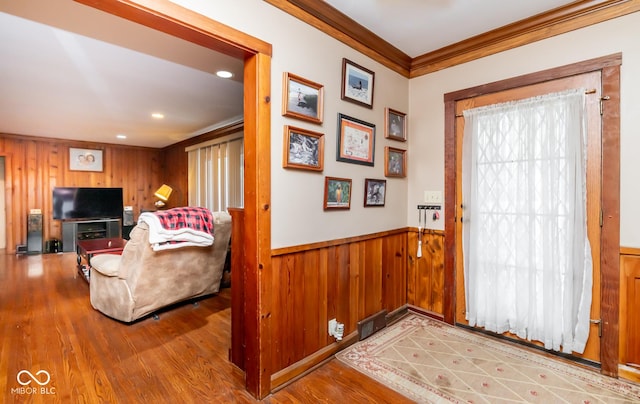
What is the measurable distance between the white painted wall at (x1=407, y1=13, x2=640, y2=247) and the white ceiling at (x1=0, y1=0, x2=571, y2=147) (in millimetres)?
267

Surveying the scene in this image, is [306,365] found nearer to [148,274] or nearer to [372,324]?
[372,324]

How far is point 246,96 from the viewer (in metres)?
1.78

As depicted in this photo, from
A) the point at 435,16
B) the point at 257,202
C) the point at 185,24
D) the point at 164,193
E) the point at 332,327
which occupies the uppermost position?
the point at 435,16

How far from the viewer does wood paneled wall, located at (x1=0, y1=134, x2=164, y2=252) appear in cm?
582

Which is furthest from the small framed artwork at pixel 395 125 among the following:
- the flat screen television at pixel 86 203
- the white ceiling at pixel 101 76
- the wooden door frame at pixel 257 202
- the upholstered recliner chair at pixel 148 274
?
the flat screen television at pixel 86 203

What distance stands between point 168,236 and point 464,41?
10.0 ft

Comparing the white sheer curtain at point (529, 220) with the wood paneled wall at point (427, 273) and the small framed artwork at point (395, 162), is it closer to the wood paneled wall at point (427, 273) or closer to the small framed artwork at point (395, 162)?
the wood paneled wall at point (427, 273)

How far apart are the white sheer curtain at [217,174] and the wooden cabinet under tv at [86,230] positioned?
6.78ft

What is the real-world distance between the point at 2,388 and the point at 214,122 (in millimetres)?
4084

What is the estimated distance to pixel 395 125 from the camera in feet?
9.04

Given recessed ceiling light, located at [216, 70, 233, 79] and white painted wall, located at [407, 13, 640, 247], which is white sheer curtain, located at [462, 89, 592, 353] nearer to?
white painted wall, located at [407, 13, 640, 247]

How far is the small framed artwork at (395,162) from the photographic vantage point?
105 inches

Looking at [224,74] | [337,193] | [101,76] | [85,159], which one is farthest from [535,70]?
[85,159]

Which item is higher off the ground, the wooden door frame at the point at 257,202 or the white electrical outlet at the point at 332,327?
the wooden door frame at the point at 257,202
